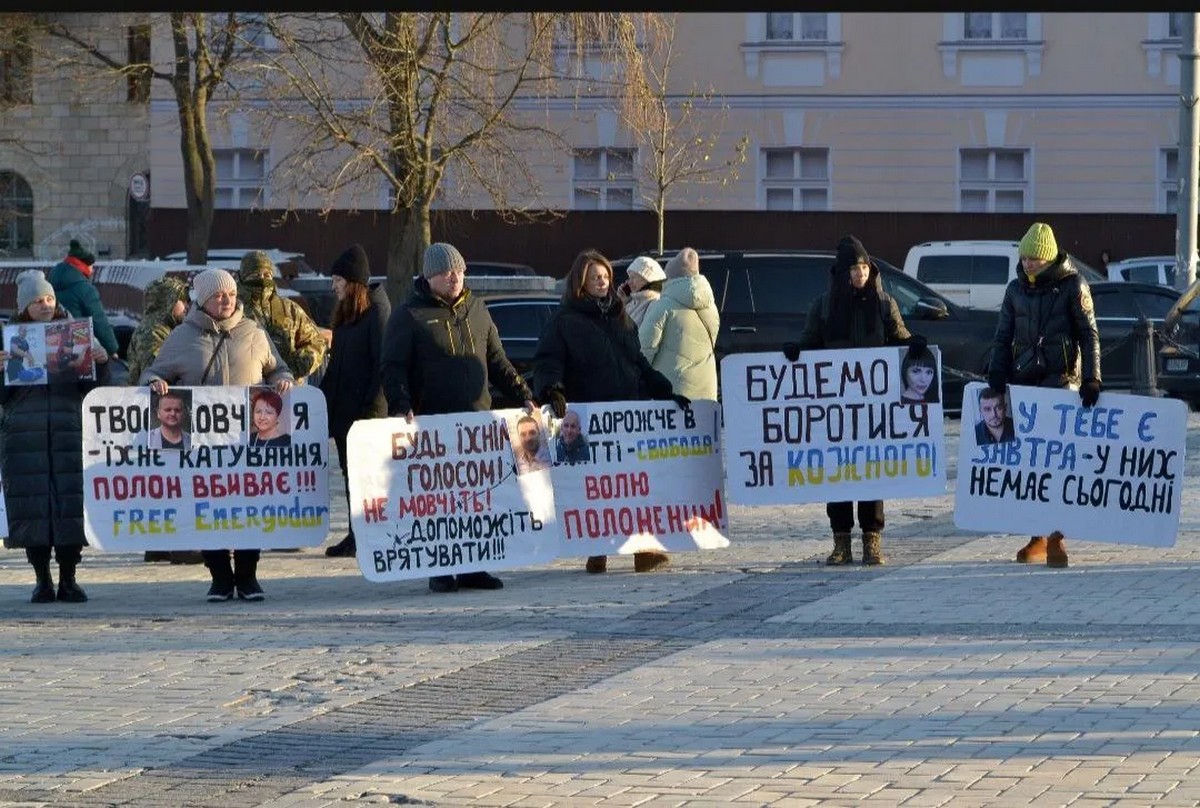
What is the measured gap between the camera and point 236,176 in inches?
1645

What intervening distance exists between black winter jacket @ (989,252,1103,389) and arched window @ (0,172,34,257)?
146 ft

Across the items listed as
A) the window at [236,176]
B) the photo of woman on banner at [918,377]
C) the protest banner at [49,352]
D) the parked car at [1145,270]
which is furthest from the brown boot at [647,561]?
the window at [236,176]

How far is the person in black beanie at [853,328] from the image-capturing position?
1184cm

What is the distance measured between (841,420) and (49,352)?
429 centimetres

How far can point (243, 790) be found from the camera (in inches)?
264

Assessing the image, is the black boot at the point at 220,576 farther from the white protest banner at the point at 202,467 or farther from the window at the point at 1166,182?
the window at the point at 1166,182

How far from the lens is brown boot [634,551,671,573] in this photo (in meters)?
11.8

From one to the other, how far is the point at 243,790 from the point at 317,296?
73.1ft

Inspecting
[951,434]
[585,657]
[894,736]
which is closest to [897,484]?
[585,657]

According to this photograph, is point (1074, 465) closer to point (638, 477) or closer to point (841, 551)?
point (841, 551)

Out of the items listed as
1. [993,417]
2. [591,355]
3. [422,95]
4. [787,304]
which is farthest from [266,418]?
[422,95]

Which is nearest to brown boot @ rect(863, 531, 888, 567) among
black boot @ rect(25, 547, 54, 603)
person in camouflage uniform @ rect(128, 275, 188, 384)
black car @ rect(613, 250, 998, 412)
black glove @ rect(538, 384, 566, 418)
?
black glove @ rect(538, 384, 566, 418)

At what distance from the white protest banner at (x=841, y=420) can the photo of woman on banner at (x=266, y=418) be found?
251cm

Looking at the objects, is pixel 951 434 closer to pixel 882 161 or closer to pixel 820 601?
pixel 820 601
